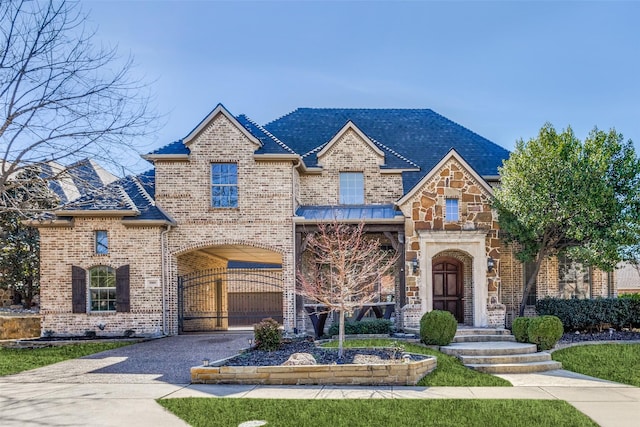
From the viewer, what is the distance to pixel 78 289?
1603cm

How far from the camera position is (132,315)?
16.0 m

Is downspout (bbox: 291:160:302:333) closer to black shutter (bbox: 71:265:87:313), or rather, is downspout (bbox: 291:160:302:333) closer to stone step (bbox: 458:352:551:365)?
stone step (bbox: 458:352:551:365)

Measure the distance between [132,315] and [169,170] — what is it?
5096mm

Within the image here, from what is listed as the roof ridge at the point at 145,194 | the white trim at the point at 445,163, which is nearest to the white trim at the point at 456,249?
the white trim at the point at 445,163

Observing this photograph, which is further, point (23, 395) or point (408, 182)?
point (408, 182)

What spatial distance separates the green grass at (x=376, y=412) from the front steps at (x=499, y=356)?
2951mm

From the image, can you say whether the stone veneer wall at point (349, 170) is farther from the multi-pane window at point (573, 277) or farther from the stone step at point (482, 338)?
the multi-pane window at point (573, 277)

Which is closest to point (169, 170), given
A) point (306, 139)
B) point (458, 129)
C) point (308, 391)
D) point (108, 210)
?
point (108, 210)

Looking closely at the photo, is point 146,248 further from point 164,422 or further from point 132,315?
point 164,422

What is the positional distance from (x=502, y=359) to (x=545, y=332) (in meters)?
1.86

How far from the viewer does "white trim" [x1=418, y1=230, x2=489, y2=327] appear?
1551cm

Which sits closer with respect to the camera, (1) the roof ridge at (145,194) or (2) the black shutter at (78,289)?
(2) the black shutter at (78,289)

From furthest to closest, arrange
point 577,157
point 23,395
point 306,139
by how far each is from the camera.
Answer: point 306,139, point 577,157, point 23,395

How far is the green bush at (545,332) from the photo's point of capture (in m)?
12.3
